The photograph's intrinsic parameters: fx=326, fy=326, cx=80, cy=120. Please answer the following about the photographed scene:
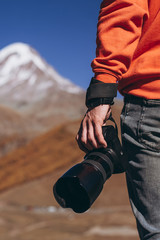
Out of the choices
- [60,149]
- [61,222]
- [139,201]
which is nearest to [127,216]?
[61,222]

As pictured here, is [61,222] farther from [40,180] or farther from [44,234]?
[40,180]

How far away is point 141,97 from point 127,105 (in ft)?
0.27

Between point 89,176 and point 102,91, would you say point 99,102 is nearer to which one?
point 102,91

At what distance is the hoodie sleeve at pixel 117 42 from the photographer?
149 centimetres

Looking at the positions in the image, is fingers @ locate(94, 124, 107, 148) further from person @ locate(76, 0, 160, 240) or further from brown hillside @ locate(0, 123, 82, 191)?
brown hillside @ locate(0, 123, 82, 191)

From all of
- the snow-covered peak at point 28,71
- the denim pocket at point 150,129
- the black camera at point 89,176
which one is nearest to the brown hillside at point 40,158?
the black camera at point 89,176

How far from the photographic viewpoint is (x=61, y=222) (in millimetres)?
8453

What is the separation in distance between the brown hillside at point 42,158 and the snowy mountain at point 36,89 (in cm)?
2445

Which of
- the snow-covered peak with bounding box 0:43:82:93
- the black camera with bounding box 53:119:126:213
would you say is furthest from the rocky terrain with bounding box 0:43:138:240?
the snow-covered peak with bounding box 0:43:82:93

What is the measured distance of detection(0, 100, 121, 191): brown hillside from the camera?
653 inches

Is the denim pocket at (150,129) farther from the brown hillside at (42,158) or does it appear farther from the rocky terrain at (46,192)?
the brown hillside at (42,158)

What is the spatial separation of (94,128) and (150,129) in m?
0.26

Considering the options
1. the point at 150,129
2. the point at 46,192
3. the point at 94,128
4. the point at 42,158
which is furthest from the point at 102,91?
the point at 42,158

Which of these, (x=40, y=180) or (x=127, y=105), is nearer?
(x=127, y=105)
